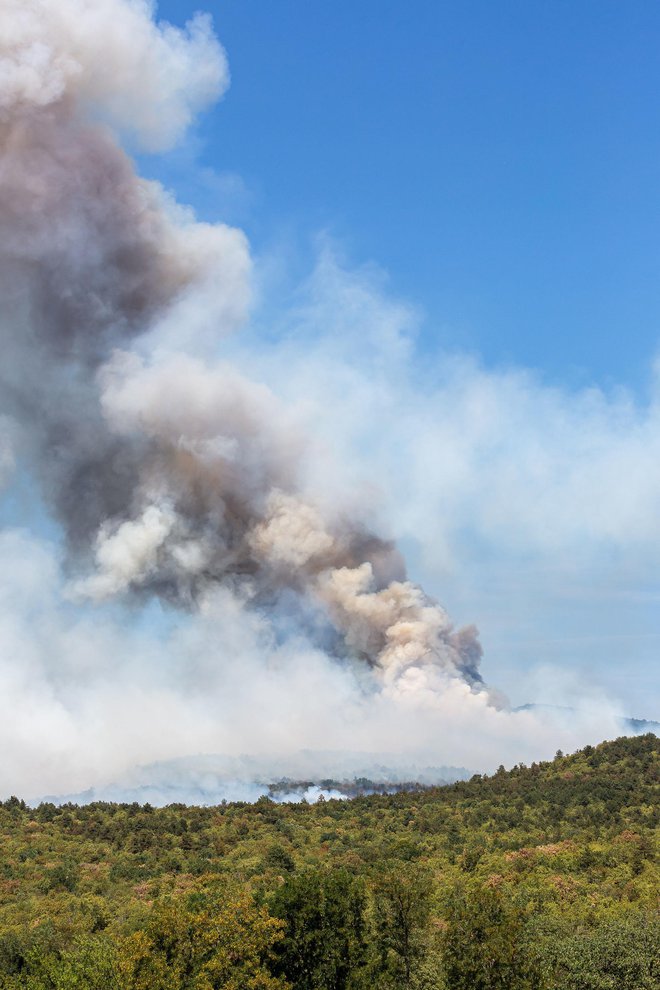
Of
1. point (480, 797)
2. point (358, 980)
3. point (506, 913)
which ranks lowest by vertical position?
point (358, 980)

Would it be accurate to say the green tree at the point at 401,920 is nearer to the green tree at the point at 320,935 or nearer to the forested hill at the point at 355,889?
the forested hill at the point at 355,889

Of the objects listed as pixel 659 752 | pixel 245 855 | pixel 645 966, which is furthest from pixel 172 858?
Result: pixel 659 752

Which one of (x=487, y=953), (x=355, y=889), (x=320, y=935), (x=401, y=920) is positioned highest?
(x=355, y=889)

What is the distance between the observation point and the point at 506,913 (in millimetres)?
35125

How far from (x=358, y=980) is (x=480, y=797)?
5750cm

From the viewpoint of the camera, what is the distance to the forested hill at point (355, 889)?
33.9 meters

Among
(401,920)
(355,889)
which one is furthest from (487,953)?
(355,889)

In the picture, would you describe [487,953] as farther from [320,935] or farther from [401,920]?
[320,935]

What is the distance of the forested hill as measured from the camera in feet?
111

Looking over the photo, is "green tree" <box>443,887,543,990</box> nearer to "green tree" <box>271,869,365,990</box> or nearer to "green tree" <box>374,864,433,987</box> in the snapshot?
"green tree" <box>374,864,433,987</box>

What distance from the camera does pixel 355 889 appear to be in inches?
1531

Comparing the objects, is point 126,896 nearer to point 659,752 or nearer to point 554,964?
point 554,964

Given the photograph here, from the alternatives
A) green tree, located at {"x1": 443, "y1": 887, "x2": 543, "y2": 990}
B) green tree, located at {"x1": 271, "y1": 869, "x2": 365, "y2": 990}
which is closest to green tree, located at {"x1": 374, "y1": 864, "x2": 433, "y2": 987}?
green tree, located at {"x1": 271, "y1": 869, "x2": 365, "y2": 990}

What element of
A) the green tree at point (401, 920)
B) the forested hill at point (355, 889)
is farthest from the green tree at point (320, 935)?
the green tree at point (401, 920)
